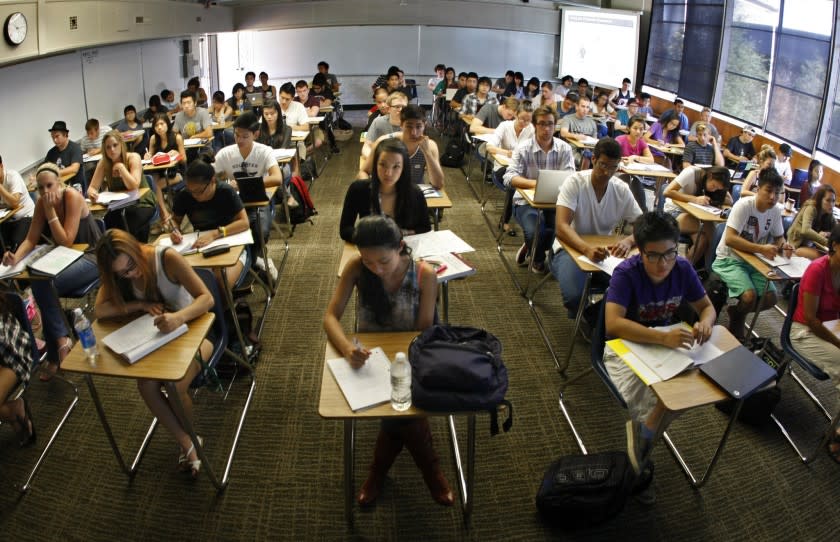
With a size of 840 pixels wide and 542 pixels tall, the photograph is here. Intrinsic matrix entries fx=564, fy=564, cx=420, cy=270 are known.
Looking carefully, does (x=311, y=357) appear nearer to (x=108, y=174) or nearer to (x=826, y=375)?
(x=108, y=174)

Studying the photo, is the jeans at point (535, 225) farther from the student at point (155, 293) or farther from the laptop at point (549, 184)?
the student at point (155, 293)

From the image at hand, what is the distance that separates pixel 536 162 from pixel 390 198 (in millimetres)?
2071

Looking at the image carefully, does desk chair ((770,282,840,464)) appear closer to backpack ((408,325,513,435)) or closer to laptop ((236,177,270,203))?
backpack ((408,325,513,435))

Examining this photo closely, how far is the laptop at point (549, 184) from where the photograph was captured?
4418 millimetres

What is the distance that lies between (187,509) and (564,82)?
11968 millimetres

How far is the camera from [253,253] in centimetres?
452

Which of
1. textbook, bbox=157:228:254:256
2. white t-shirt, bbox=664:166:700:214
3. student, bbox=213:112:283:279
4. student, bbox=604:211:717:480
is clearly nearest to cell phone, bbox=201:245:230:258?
textbook, bbox=157:228:254:256

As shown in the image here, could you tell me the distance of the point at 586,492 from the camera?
2668mm

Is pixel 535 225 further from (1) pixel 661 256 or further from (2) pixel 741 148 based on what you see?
(2) pixel 741 148

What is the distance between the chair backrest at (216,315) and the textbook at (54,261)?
1.06 meters

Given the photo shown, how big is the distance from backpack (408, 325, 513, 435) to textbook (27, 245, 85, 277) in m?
2.54

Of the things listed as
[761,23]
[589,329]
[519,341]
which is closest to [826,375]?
[589,329]

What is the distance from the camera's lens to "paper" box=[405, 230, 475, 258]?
10.6 ft

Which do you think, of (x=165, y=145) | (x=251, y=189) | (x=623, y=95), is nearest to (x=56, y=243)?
(x=251, y=189)
